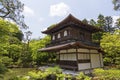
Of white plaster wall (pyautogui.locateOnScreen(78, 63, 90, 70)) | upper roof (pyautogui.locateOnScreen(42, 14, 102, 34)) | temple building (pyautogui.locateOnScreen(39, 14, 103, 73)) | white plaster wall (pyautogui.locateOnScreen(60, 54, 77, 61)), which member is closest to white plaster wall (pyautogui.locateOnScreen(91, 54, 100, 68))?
temple building (pyautogui.locateOnScreen(39, 14, 103, 73))

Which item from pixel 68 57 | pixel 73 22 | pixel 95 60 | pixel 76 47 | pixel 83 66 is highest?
pixel 73 22

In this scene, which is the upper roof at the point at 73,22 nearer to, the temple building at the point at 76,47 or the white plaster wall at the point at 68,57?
the temple building at the point at 76,47

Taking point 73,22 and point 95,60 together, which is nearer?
point 95,60

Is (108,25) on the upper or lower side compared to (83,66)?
upper

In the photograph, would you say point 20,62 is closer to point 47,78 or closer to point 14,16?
point 47,78

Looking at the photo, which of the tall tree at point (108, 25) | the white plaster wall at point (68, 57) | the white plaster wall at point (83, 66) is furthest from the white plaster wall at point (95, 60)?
the tall tree at point (108, 25)

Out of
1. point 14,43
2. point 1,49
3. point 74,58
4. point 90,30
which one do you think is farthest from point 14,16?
point 90,30

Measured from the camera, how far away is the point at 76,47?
1453 centimetres

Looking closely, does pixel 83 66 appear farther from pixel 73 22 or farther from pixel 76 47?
pixel 73 22

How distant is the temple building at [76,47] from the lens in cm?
1519

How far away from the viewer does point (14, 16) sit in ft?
29.7

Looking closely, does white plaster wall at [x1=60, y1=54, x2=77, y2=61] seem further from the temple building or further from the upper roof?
the upper roof

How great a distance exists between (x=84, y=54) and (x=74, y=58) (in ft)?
4.17

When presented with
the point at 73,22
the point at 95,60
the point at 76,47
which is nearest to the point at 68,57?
the point at 76,47
